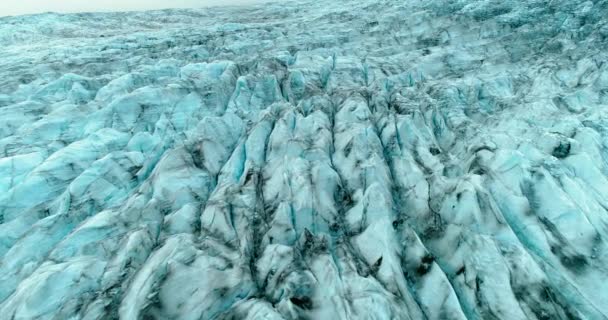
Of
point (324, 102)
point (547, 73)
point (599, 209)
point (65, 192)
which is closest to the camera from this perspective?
point (599, 209)

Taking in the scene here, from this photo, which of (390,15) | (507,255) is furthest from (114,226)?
(390,15)

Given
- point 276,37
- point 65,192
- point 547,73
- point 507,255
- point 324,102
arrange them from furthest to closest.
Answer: point 276,37, point 547,73, point 324,102, point 65,192, point 507,255

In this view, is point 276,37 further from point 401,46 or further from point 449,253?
point 449,253

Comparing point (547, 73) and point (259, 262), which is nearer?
point (259, 262)

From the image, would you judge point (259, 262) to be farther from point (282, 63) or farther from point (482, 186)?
point (282, 63)

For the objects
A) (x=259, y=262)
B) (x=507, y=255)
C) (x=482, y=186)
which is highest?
(x=482, y=186)

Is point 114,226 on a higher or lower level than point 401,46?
lower
